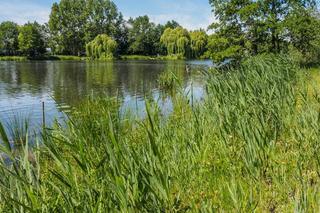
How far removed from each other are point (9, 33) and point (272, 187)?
111 meters

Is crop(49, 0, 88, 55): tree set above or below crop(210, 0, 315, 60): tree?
above

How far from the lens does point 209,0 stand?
79.9 ft

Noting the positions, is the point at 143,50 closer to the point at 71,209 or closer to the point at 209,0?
the point at 209,0

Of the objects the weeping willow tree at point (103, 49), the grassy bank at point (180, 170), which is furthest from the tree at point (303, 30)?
the weeping willow tree at point (103, 49)

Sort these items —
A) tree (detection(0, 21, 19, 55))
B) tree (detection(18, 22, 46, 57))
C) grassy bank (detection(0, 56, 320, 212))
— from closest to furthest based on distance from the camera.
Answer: grassy bank (detection(0, 56, 320, 212)) < tree (detection(18, 22, 46, 57)) < tree (detection(0, 21, 19, 55))

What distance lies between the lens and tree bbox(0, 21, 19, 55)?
9856 centimetres

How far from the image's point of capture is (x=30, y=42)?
93.3 metres

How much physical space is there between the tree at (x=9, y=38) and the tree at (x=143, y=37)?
109 feet

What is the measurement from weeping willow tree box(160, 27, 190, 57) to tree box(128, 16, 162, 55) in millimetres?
13885

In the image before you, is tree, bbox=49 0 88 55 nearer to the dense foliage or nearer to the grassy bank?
the dense foliage

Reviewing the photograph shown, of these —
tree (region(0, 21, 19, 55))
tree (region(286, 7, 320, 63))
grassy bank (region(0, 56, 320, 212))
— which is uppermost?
tree (region(0, 21, 19, 55))

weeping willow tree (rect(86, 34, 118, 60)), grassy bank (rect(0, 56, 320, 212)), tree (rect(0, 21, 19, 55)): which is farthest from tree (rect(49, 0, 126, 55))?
grassy bank (rect(0, 56, 320, 212))

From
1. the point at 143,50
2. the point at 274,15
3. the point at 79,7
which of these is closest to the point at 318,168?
the point at 274,15

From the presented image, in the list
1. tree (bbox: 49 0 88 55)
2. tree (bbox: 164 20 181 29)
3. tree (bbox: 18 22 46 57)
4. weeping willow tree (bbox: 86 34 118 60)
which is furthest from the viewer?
tree (bbox: 164 20 181 29)
